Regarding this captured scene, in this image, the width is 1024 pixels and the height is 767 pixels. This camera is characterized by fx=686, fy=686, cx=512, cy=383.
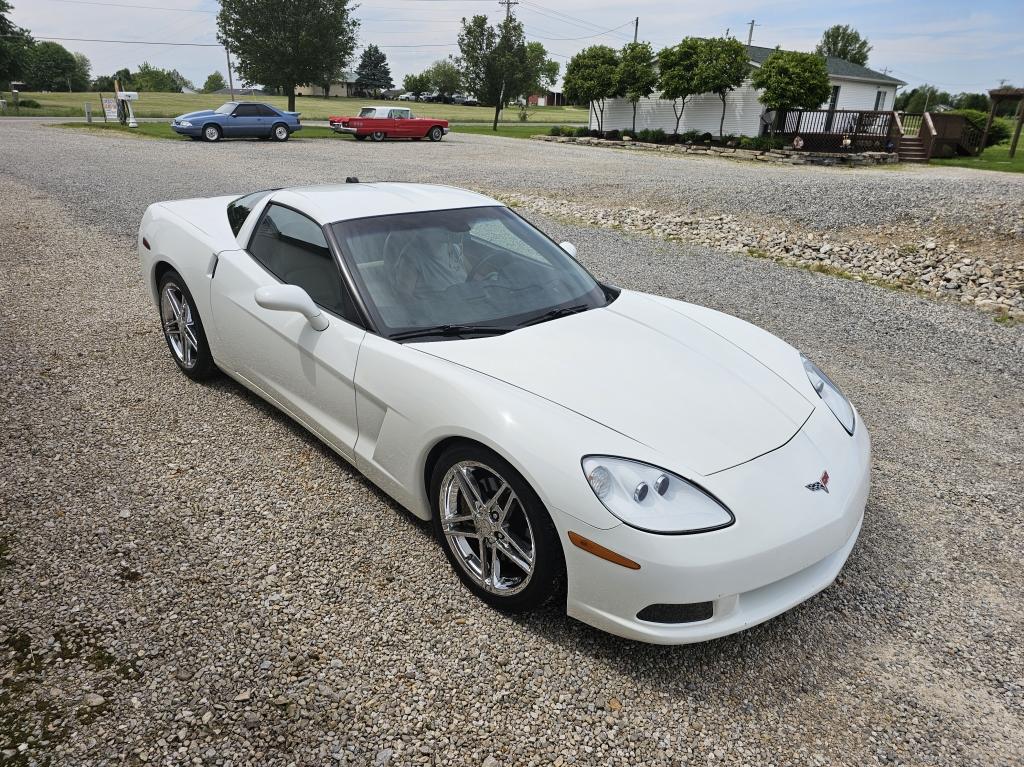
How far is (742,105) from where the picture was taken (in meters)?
34.0

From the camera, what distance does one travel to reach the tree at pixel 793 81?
29.5m

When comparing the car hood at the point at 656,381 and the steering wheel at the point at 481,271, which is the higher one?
the steering wheel at the point at 481,271

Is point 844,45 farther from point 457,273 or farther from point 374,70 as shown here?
point 457,273

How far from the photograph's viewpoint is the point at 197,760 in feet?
6.67

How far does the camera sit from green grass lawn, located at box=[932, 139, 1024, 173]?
74.4 feet

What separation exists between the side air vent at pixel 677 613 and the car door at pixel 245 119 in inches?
1082

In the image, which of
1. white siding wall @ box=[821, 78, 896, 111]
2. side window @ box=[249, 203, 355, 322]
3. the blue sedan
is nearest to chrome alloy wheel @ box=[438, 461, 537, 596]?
side window @ box=[249, 203, 355, 322]

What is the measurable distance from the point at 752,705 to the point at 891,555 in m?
1.24

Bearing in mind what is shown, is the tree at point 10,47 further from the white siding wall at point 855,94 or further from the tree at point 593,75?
the white siding wall at point 855,94

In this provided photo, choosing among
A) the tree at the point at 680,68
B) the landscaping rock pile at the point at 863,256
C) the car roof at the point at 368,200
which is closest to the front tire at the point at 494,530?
the car roof at the point at 368,200

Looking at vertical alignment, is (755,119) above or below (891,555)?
above

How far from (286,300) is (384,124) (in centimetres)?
2857

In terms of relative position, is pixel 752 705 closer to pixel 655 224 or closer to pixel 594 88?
pixel 655 224

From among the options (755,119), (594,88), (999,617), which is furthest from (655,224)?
(594,88)
